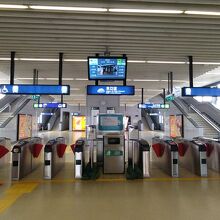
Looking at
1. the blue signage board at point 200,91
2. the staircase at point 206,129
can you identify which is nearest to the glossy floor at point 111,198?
the blue signage board at point 200,91

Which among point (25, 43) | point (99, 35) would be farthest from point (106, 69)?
point (25, 43)

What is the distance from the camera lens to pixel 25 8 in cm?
496

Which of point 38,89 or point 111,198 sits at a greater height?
point 38,89

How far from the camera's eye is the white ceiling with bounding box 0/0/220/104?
5.08 metres

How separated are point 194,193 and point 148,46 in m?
4.39

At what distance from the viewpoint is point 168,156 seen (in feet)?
25.0

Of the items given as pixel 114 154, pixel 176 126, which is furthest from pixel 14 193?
pixel 176 126

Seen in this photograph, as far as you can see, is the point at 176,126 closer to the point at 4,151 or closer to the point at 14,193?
the point at 4,151

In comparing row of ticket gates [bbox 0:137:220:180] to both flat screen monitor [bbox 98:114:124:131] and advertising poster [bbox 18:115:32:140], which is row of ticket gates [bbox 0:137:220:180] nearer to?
flat screen monitor [bbox 98:114:124:131]

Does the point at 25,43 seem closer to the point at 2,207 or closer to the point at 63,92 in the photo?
the point at 63,92

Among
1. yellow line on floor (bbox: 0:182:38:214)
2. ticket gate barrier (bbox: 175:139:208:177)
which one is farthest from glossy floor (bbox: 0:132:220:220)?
ticket gate barrier (bbox: 175:139:208:177)

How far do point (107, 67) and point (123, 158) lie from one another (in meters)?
2.87

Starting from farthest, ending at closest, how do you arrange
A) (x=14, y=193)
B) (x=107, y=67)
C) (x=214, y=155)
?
(x=214, y=155) → (x=107, y=67) → (x=14, y=193)

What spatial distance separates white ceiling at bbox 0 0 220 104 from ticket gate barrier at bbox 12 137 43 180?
307 centimetres
